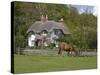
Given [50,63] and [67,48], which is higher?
[67,48]

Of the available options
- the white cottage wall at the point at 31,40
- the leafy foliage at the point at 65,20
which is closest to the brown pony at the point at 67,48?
the leafy foliage at the point at 65,20

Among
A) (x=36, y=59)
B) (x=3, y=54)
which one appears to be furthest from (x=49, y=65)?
(x=3, y=54)

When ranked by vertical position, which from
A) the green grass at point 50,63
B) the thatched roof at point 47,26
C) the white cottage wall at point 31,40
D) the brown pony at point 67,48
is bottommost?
the green grass at point 50,63

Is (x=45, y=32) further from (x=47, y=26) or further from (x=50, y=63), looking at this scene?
(x=50, y=63)

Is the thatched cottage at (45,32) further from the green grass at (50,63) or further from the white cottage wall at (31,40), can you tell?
the green grass at (50,63)

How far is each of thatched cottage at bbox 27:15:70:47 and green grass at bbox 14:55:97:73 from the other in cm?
12

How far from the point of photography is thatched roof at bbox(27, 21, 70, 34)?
1.84 metres

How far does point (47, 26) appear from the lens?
187cm

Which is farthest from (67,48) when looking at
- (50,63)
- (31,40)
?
(31,40)

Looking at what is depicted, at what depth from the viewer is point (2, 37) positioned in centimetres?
176

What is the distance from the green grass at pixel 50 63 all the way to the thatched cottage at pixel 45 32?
0.12m

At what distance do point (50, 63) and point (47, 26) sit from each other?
0.29 metres

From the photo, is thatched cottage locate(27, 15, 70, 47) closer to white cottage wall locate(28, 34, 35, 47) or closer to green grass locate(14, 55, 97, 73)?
white cottage wall locate(28, 34, 35, 47)

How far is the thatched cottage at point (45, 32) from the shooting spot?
1833 millimetres
